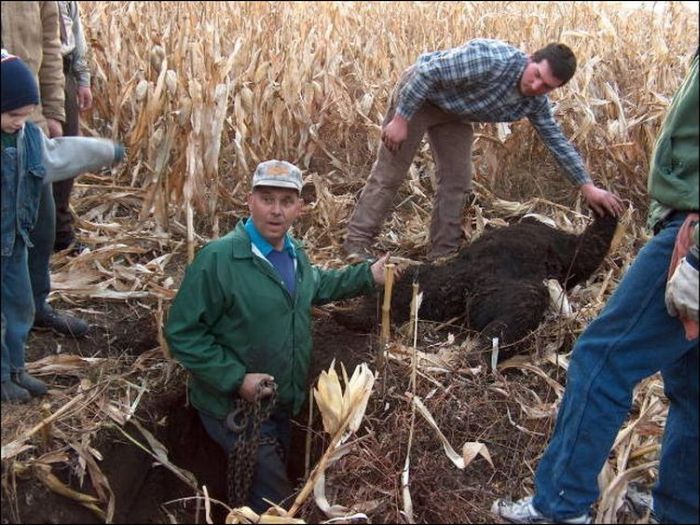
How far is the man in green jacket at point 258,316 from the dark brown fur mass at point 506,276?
56 centimetres

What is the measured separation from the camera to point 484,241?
4426 millimetres

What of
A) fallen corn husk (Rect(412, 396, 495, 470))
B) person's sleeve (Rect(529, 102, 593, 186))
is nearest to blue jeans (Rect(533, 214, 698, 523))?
fallen corn husk (Rect(412, 396, 495, 470))

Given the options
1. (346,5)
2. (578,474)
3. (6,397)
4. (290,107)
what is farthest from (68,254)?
(346,5)

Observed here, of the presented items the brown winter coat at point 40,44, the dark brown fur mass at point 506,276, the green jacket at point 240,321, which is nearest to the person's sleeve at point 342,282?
the green jacket at point 240,321

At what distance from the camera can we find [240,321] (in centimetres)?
344

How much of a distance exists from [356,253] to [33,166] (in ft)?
7.57

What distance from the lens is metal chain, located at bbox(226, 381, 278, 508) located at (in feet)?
10.5

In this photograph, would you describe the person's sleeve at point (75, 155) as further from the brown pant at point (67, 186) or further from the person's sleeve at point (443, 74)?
the person's sleeve at point (443, 74)

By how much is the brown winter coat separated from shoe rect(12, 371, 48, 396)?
1066mm

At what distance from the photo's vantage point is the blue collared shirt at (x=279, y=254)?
11.4 feet

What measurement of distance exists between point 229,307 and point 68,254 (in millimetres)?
1567

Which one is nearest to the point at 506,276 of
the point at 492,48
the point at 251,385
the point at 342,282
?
the point at 342,282

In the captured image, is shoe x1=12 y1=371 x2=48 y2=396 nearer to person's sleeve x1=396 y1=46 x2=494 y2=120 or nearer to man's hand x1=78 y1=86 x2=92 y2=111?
man's hand x1=78 y1=86 x2=92 y2=111

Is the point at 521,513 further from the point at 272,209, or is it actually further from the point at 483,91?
the point at 483,91
